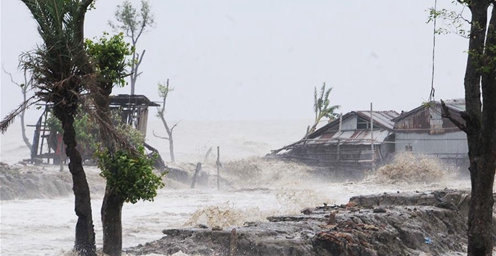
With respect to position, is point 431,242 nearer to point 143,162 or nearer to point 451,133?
point 143,162

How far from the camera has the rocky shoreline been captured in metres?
16.4

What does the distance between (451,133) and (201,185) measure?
16656 millimetres

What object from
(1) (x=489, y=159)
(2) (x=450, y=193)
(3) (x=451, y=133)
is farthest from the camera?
(3) (x=451, y=133)

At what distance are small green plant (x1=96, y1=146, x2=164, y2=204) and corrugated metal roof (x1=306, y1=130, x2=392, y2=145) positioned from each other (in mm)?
41678

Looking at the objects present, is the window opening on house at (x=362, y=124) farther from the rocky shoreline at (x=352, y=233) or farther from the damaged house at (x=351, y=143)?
the rocky shoreline at (x=352, y=233)

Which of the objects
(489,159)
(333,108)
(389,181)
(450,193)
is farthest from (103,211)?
(333,108)

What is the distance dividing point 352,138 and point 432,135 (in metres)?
5.53

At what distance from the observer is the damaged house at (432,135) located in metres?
53.9

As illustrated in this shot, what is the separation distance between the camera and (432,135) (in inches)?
2175

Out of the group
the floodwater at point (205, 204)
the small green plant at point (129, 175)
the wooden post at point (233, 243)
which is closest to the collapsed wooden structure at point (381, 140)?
the floodwater at point (205, 204)

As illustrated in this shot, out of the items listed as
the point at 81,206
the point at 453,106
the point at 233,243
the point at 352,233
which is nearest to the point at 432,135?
the point at 453,106

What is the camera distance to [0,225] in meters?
Answer: 29.4

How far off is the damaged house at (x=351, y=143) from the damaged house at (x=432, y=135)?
1.07m

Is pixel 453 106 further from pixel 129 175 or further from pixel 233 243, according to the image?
pixel 129 175
